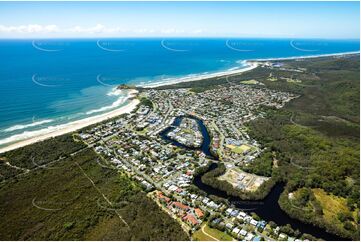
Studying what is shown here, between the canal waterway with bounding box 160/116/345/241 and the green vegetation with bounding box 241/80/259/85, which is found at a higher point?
the canal waterway with bounding box 160/116/345/241

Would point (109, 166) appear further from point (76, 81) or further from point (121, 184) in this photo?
point (76, 81)

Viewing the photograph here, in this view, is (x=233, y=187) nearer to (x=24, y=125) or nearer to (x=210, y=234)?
(x=210, y=234)

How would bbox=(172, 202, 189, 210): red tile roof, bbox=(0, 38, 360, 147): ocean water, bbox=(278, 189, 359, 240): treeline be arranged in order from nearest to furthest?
bbox=(278, 189, 359, 240): treeline
bbox=(172, 202, 189, 210): red tile roof
bbox=(0, 38, 360, 147): ocean water

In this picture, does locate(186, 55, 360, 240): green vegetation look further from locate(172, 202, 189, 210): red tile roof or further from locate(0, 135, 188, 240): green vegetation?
locate(0, 135, 188, 240): green vegetation

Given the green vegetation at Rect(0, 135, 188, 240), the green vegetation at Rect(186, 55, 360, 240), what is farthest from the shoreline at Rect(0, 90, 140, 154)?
the green vegetation at Rect(186, 55, 360, 240)

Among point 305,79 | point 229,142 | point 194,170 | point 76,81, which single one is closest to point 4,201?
point 194,170

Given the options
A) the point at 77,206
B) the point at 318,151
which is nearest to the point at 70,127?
the point at 77,206

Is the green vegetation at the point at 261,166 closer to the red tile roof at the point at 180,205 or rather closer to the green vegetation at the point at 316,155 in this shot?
the green vegetation at the point at 316,155

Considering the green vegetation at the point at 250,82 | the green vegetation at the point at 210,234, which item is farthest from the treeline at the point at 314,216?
the green vegetation at the point at 250,82
